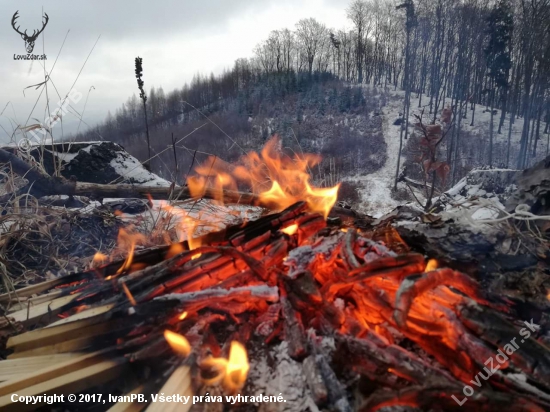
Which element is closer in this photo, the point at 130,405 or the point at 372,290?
→ the point at 130,405

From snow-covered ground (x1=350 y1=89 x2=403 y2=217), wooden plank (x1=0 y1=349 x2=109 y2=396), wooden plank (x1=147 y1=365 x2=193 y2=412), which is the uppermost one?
wooden plank (x1=0 y1=349 x2=109 y2=396)

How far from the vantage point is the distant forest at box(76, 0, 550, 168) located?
21062mm

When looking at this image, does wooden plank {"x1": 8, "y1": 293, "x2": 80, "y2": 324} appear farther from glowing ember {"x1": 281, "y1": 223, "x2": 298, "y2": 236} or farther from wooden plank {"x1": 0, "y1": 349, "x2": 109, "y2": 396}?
glowing ember {"x1": 281, "y1": 223, "x2": 298, "y2": 236}

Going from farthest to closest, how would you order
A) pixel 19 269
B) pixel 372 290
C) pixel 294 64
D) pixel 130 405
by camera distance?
pixel 294 64 < pixel 19 269 < pixel 372 290 < pixel 130 405

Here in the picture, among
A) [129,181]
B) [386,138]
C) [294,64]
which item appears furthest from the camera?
[294,64]

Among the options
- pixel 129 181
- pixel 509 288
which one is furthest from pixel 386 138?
pixel 509 288

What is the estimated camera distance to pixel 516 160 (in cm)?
2191

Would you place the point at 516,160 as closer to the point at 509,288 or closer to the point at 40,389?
the point at 509,288

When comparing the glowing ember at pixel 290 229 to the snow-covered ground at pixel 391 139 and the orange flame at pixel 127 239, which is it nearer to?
the orange flame at pixel 127 239

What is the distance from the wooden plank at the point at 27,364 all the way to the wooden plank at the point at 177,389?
0.48 meters

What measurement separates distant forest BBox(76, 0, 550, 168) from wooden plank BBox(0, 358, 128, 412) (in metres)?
3.38

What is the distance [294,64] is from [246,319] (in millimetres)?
55701

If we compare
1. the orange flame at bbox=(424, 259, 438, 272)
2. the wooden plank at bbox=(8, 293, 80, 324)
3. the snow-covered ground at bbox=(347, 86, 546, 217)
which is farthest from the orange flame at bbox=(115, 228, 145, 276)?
the snow-covered ground at bbox=(347, 86, 546, 217)

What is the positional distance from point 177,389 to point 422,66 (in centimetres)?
3909
